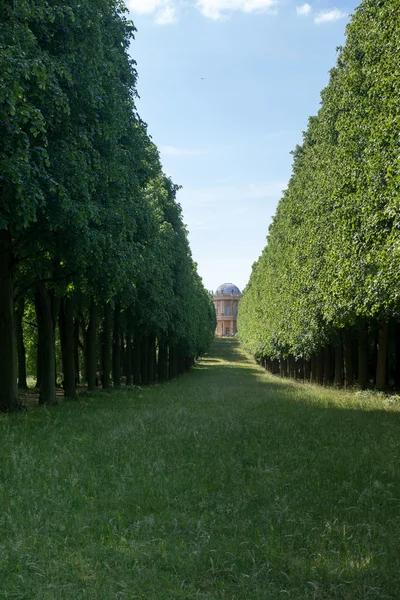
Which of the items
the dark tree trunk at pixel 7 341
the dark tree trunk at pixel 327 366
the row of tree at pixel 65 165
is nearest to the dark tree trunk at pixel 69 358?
the row of tree at pixel 65 165

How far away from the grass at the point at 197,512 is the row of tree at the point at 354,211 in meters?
6.29

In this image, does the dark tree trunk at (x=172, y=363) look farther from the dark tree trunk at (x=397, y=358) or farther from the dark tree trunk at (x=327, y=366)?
the dark tree trunk at (x=397, y=358)

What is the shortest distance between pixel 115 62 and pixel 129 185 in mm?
3843

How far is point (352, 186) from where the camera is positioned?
20.2 m

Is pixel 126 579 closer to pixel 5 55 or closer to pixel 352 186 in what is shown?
pixel 5 55

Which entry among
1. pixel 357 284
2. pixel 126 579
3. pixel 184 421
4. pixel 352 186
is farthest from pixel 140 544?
pixel 352 186

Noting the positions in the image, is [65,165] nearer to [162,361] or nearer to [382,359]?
[382,359]

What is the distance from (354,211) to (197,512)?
14.4 meters

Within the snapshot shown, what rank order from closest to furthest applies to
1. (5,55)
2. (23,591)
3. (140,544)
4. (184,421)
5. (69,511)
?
(23,591) < (140,544) < (69,511) < (5,55) < (184,421)

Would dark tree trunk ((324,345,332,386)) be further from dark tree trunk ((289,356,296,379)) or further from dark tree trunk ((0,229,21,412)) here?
dark tree trunk ((0,229,21,412))

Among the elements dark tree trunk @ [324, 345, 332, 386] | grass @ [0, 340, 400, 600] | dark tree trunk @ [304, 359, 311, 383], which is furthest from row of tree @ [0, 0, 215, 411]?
dark tree trunk @ [304, 359, 311, 383]

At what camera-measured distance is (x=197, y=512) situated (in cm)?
709

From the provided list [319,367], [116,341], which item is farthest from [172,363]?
[116,341]

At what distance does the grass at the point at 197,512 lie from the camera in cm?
508
